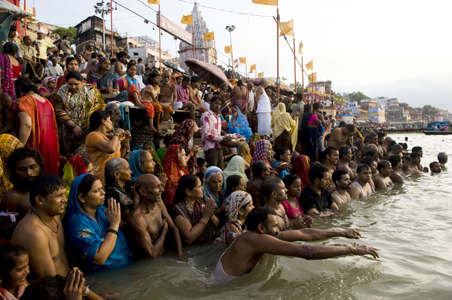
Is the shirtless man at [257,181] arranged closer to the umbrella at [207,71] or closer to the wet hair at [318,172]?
the wet hair at [318,172]

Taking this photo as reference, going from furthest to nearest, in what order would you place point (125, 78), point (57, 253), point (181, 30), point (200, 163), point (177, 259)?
point (181, 30) → point (125, 78) → point (200, 163) → point (177, 259) → point (57, 253)

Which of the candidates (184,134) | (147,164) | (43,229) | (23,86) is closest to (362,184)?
(184,134)

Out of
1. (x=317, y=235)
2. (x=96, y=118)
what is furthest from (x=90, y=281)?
(x=317, y=235)

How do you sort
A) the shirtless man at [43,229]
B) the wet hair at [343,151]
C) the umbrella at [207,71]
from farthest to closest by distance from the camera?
1. the umbrella at [207,71]
2. the wet hair at [343,151]
3. the shirtless man at [43,229]

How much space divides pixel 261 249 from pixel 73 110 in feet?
11.9

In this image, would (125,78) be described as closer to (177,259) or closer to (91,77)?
(91,77)

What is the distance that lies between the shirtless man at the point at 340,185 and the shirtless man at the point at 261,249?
3.19 m

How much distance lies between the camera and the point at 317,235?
3.80 metres

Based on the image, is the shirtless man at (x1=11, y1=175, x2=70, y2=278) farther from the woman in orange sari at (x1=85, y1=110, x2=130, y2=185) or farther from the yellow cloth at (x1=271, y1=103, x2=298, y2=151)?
the yellow cloth at (x1=271, y1=103, x2=298, y2=151)

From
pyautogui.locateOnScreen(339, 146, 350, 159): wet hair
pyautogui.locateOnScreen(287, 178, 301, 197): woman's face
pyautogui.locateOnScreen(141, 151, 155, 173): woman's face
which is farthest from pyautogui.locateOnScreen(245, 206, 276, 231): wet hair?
pyautogui.locateOnScreen(339, 146, 350, 159): wet hair

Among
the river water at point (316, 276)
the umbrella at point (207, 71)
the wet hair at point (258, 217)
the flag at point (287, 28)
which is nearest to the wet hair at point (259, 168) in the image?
the river water at point (316, 276)

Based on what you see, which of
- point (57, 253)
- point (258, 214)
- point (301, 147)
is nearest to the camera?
point (57, 253)

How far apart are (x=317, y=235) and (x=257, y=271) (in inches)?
32.0

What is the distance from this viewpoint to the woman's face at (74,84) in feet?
16.2
